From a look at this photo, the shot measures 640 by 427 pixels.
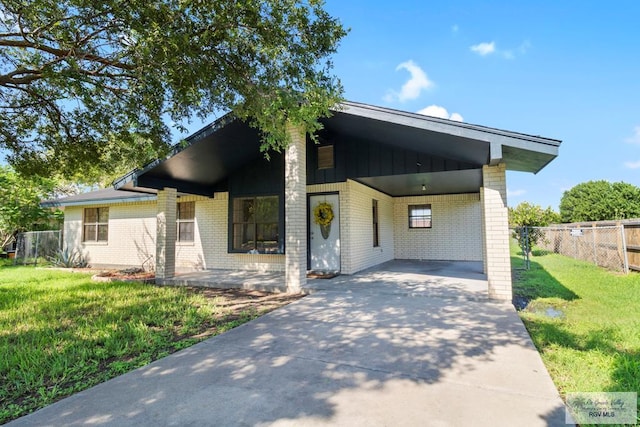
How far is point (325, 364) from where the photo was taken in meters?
2.99

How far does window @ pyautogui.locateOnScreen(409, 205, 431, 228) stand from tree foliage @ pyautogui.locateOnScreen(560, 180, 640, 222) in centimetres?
2450

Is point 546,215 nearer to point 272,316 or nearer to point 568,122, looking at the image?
point 568,122

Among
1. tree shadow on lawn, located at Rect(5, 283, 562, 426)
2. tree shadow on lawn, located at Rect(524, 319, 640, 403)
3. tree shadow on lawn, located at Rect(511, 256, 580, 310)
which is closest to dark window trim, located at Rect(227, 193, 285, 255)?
tree shadow on lawn, located at Rect(5, 283, 562, 426)

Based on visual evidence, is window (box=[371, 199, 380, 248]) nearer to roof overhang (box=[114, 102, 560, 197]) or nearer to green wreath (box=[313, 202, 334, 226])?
roof overhang (box=[114, 102, 560, 197])

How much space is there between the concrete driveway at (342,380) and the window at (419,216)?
7.76 meters

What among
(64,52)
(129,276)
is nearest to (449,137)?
(64,52)

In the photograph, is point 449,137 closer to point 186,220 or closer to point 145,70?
point 145,70

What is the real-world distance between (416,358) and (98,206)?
13.7 m

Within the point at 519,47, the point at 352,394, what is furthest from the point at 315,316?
the point at 519,47

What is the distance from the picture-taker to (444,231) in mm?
11758

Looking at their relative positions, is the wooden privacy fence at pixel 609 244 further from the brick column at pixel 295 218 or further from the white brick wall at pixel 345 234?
the brick column at pixel 295 218

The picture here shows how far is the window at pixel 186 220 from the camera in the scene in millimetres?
10586

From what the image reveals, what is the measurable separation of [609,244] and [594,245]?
1010 millimetres

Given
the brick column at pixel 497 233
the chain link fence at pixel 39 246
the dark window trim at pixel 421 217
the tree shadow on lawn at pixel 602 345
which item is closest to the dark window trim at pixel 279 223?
the brick column at pixel 497 233
